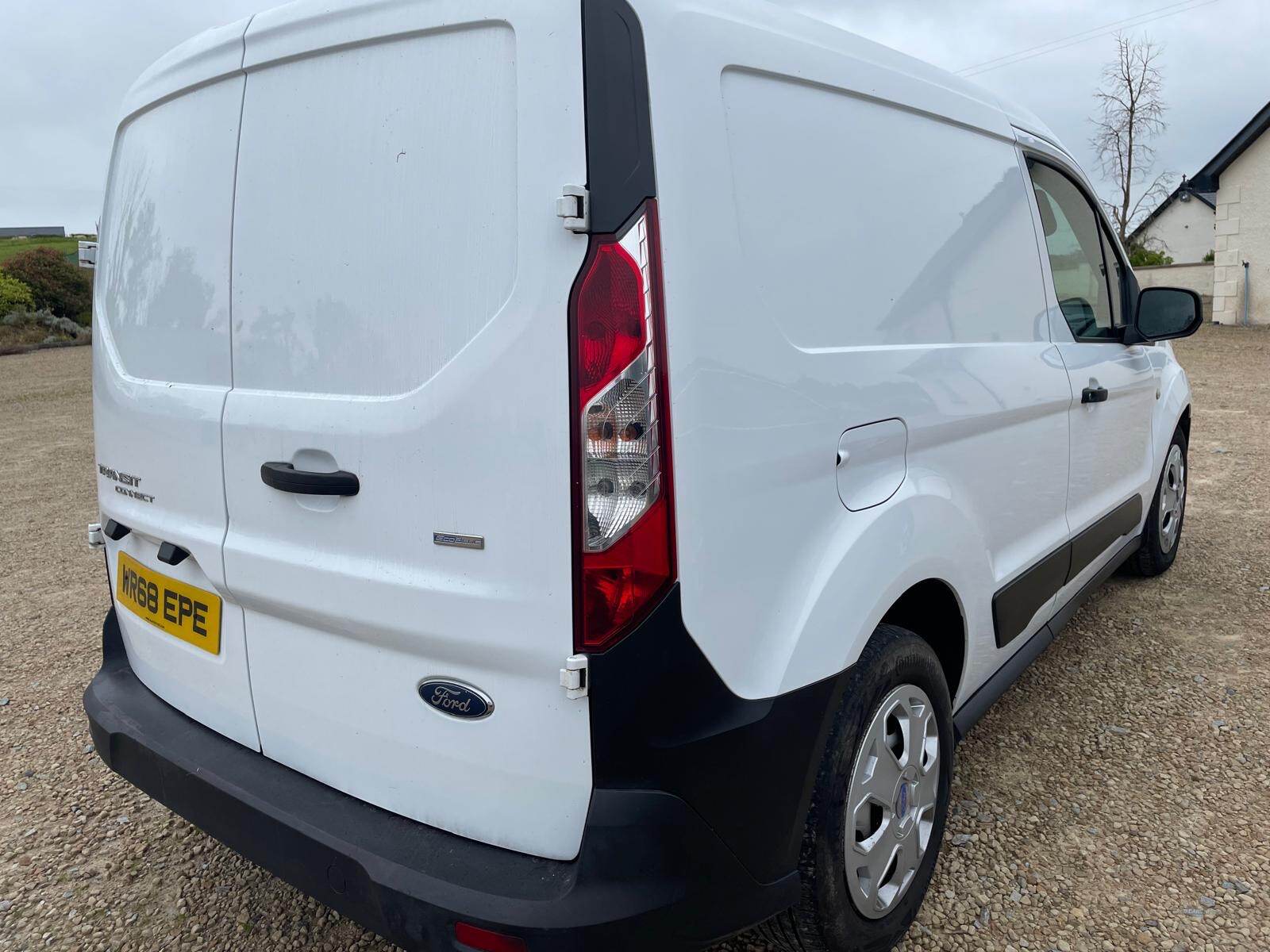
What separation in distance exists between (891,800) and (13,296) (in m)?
25.3

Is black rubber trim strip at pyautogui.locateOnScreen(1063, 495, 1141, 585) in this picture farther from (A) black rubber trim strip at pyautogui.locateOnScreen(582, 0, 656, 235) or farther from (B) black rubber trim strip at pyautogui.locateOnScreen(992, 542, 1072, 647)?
(A) black rubber trim strip at pyautogui.locateOnScreen(582, 0, 656, 235)

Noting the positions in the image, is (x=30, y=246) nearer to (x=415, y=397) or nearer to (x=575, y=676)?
(x=415, y=397)

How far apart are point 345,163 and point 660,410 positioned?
73 cm

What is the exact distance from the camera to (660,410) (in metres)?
1.42

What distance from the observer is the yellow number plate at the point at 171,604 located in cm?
196

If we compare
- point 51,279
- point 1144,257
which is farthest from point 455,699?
point 1144,257

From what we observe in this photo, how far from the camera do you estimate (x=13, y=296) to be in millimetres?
21750

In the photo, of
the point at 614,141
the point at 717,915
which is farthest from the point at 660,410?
the point at 717,915

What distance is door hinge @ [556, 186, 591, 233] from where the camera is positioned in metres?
1.37

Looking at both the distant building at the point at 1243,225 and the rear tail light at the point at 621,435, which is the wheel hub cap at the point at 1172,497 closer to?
the rear tail light at the point at 621,435

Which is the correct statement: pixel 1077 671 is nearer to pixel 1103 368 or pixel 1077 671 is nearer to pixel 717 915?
pixel 1103 368

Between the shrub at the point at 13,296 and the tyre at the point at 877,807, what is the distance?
82.1 ft

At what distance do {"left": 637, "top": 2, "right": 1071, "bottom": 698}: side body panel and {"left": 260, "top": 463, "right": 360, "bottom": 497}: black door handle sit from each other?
592mm

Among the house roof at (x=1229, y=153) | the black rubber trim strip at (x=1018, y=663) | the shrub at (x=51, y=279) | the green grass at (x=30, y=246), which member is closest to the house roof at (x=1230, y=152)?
the house roof at (x=1229, y=153)
